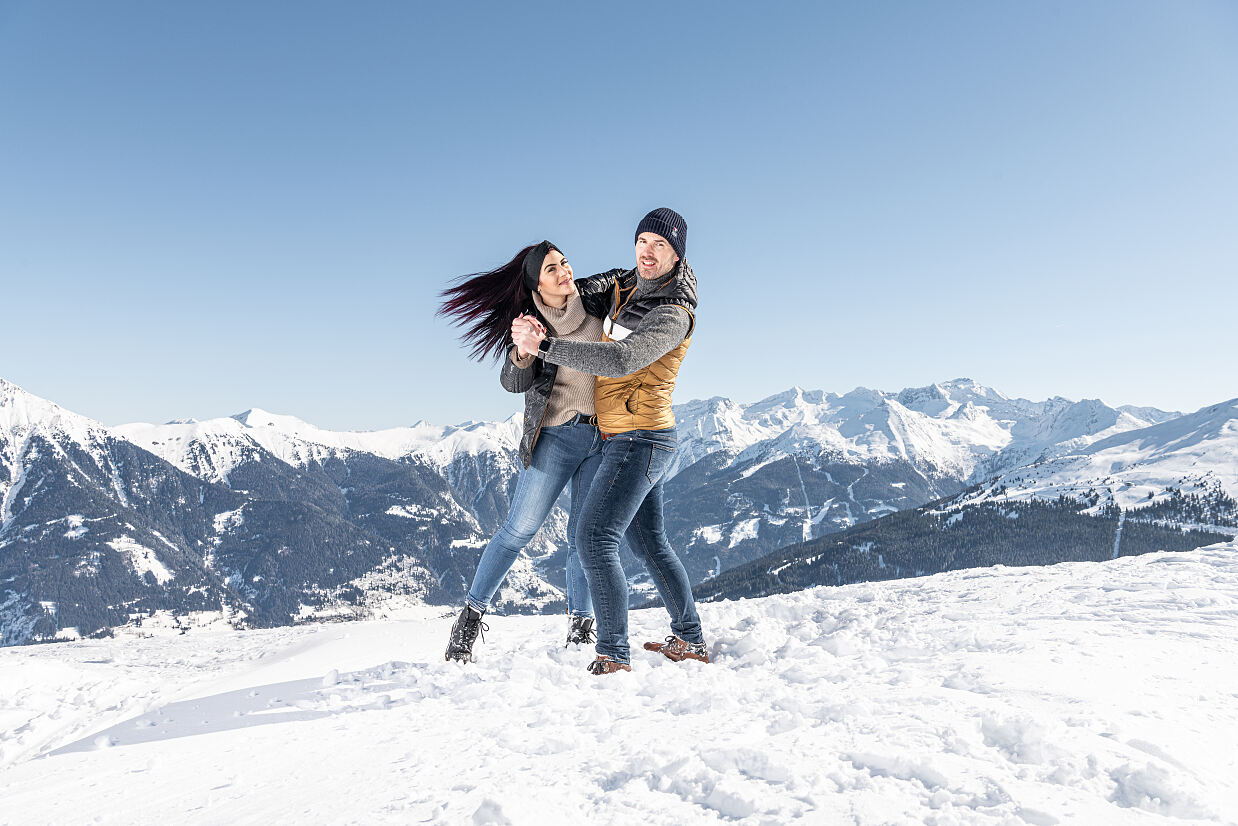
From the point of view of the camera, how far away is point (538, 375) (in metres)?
5.07

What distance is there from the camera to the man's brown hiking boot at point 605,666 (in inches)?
183

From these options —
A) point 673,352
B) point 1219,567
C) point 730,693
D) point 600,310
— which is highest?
point 600,310

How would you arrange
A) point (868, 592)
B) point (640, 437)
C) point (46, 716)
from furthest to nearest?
point (868, 592) → point (46, 716) → point (640, 437)

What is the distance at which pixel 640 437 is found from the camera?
4.71 metres

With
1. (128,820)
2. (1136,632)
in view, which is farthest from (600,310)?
(1136,632)

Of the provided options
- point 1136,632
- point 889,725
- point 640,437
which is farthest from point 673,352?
point 1136,632

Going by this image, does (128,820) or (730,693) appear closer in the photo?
(128,820)

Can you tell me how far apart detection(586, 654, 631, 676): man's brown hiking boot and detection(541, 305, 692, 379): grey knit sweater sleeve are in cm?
213

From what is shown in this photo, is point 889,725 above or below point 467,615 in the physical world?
below

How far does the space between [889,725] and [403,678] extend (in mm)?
3602

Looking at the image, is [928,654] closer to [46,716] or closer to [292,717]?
[292,717]

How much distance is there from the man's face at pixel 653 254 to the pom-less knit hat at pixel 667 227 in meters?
0.04

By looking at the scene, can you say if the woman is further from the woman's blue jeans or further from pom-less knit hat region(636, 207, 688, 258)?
pom-less knit hat region(636, 207, 688, 258)

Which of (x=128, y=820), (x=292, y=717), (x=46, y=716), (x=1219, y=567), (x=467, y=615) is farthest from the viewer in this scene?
(x=1219, y=567)
